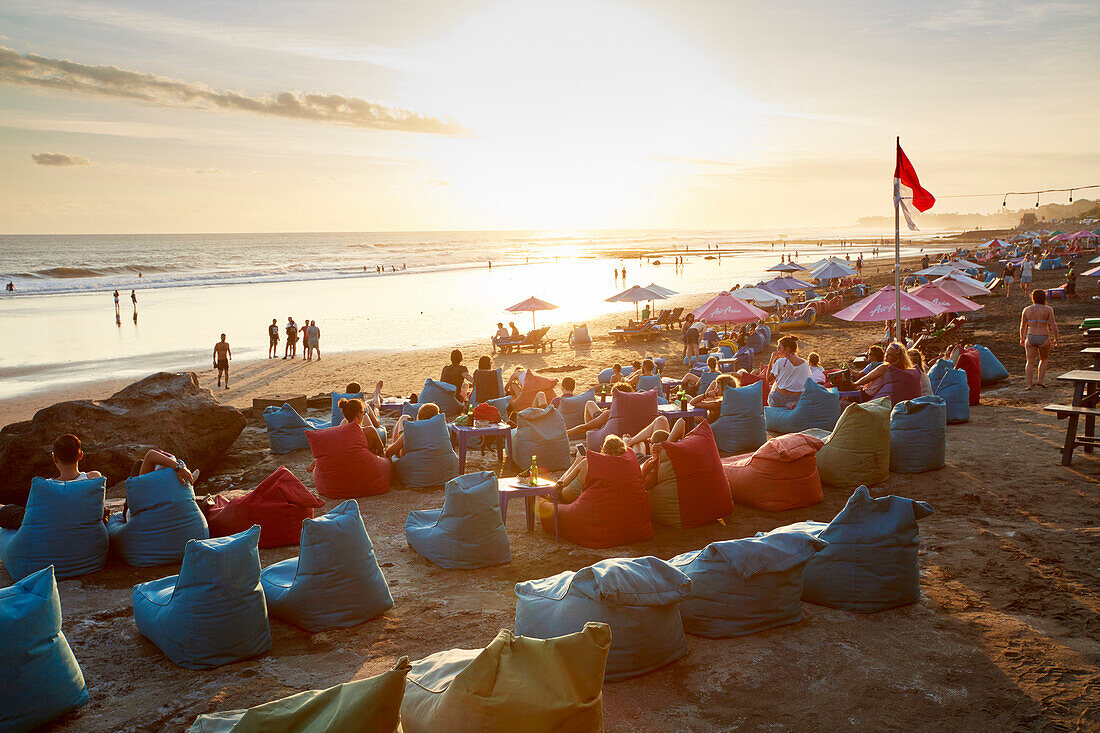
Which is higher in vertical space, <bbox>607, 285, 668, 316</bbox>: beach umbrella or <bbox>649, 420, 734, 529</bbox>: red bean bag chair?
<bbox>607, 285, 668, 316</bbox>: beach umbrella

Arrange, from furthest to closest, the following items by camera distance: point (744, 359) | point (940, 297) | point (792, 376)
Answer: point (744, 359) < point (940, 297) < point (792, 376)

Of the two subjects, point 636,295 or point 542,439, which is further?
point 636,295

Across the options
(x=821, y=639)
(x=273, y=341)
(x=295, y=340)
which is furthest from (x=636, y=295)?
(x=821, y=639)

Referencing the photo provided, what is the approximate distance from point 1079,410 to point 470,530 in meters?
6.08

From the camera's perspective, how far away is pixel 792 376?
9289 mm

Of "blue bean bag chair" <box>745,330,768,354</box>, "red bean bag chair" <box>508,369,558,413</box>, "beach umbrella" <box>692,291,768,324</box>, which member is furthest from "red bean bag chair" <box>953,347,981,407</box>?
"blue bean bag chair" <box>745,330,768,354</box>

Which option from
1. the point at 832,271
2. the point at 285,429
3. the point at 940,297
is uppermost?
the point at 832,271

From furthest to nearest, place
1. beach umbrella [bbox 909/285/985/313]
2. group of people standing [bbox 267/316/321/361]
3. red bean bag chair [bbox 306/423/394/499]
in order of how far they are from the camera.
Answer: group of people standing [bbox 267/316/321/361] → beach umbrella [bbox 909/285/985/313] → red bean bag chair [bbox 306/423/394/499]

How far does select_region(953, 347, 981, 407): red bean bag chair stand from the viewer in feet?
33.6

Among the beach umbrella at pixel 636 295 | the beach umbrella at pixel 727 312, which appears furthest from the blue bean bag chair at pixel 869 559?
the beach umbrella at pixel 636 295

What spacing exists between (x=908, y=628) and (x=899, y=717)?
0.98m

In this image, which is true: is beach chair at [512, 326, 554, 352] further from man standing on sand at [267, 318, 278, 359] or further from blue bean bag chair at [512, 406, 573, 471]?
blue bean bag chair at [512, 406, 573, 471]

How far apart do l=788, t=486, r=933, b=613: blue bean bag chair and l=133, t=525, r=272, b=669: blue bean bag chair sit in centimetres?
337

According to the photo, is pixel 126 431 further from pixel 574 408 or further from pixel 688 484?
pixel 688 484
